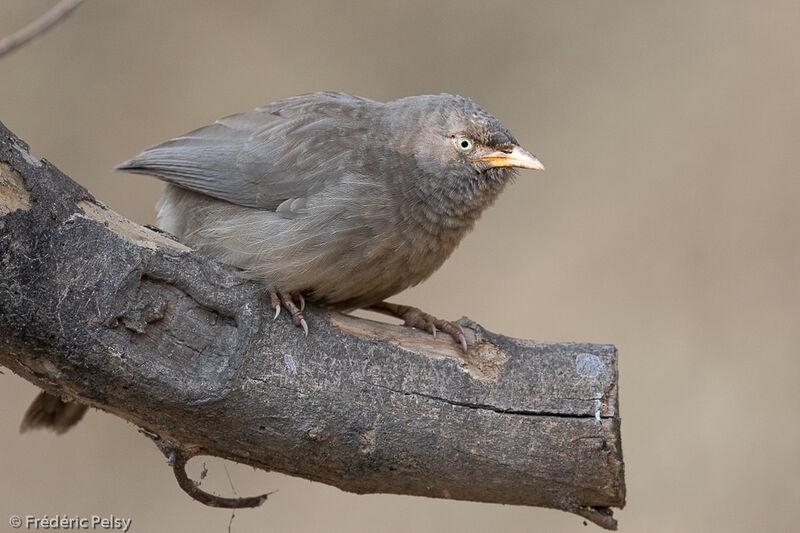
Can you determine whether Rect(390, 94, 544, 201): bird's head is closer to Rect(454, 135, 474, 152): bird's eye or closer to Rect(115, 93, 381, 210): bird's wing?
Rect(454, 135, 474, 152): bird's eye

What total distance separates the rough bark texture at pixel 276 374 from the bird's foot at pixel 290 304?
1.7 inches

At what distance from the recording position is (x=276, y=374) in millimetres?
3164

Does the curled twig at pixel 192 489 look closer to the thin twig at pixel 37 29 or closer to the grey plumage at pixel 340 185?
the grey plumage at pixel 340 185

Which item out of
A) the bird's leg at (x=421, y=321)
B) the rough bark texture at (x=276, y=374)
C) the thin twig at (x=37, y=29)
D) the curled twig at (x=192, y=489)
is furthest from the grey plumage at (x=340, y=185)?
the thin twig at (x=37, y=29)

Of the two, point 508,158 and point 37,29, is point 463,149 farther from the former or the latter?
point 37,29

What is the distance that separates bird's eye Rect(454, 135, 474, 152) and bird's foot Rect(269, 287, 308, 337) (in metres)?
0.98

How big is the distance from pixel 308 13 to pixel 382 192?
3.67 meters

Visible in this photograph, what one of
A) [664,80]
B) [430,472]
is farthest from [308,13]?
[430,472]

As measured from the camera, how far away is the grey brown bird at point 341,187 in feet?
11.9

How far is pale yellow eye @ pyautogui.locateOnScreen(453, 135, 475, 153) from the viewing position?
390 cm

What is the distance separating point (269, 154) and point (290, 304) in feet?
2.56

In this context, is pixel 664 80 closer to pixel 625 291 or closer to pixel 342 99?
pixel 625 291

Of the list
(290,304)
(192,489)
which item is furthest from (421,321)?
(192,489)

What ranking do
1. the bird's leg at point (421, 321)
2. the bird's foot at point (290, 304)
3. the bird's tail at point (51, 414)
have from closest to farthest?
1. the bird's foot at point (290, 304)
2. the bird's leg at point (421, 321)
3. the bird's tail at point (51, 414)
